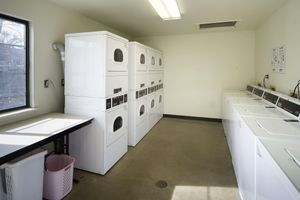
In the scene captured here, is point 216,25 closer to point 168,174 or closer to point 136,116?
point 136,116

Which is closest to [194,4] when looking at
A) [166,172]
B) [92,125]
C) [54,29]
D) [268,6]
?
[268,6]

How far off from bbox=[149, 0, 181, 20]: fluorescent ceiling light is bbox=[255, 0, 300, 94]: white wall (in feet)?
5.38

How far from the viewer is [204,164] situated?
2.93 m

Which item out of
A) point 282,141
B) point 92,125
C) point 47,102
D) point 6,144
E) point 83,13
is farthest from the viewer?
point 83,13

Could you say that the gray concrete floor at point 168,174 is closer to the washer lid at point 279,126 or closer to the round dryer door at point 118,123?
the round dryer door at point 118,123

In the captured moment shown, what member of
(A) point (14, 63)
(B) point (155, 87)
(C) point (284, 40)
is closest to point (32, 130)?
(A) point (14, 63)

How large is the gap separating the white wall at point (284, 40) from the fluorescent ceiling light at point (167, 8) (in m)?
1.64

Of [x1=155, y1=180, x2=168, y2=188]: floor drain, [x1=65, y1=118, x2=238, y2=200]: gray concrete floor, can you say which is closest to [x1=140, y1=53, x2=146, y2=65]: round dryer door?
[x1=65, y1=118, x2=238, y2=200]: gray concrete floor

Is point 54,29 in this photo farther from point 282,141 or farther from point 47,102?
point 282,141

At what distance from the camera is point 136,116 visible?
11.8 feet

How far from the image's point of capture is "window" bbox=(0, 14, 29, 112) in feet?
7.52

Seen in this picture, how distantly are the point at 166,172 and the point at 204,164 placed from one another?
2.15ft

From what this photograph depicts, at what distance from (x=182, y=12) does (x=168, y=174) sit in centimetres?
269

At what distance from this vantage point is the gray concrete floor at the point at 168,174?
7.23 feet
